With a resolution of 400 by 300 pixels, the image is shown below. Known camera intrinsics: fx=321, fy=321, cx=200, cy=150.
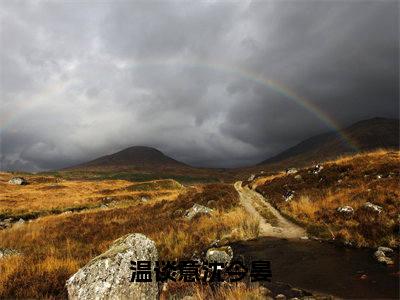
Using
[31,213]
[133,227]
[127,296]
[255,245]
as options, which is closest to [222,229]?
[255,245]

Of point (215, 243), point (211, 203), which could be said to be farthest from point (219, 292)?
point (211, 203)

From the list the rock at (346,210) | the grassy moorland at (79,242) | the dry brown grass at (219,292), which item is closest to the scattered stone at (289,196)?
the grassy moorland at (79,242)

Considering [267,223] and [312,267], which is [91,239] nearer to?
[267,223]

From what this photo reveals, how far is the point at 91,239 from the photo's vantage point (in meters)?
20.6

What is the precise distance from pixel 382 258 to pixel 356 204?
7.46 metres

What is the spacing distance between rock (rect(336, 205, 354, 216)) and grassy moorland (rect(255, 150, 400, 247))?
254 mm

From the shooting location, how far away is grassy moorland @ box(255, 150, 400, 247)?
46.1 ft

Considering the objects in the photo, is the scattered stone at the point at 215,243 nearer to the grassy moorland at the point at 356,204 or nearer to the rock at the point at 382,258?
the grassy moorland at the point at 356,204

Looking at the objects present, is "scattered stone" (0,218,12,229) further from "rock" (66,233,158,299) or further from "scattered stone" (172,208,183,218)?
"rock" (66,233,158,299)

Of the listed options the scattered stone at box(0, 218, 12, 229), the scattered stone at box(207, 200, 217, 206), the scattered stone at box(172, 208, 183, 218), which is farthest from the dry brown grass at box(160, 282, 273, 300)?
the scattered stone at box(0, 218, 12, 229)

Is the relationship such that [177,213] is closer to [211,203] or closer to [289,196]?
[211,203]

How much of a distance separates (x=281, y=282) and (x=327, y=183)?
22.2 m

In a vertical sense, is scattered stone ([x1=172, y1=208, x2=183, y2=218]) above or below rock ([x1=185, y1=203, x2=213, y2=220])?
below

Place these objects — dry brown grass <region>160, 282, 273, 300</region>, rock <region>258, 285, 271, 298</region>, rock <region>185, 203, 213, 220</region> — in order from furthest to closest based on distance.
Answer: rock <region>185, 203, 213, 220</region> → rock <region>258, 285, 271, 298</region> → dry brown grass <region>160, 282, 273, 300</region>
